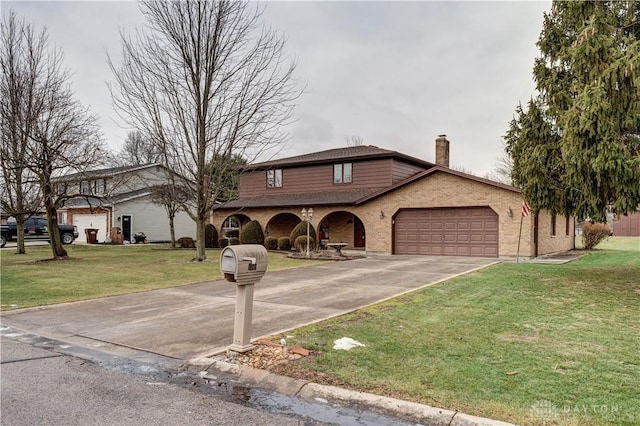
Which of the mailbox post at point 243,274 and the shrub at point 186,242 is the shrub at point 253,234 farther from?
the mailbox post at point 243,274

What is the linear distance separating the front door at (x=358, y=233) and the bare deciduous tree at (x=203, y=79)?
35.0 ft

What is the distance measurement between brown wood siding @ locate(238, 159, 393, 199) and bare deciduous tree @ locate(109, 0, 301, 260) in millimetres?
9192

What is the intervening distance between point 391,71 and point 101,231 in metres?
26.4

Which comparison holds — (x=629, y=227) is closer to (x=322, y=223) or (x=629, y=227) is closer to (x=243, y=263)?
(x=322, y=223)

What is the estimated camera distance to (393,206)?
22438 millimetres

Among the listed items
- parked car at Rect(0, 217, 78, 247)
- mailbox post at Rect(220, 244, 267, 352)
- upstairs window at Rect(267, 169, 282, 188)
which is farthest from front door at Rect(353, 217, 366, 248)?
mailbox post at Rect(220, 244, 267, 352)

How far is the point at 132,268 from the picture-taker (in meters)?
16.3

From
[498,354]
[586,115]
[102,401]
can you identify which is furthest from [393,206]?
[102,401]

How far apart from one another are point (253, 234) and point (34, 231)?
1849cm

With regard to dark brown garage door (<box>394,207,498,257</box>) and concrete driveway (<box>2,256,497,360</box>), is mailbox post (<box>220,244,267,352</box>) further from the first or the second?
dark brown garage door (<box>394,207,498,257</box>)

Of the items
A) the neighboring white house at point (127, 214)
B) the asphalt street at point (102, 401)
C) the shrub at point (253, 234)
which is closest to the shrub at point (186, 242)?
the shrub at point (253, 234)

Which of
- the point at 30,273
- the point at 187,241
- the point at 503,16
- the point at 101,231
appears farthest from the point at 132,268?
the point at 101,231

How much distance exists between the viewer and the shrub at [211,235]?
29.7m

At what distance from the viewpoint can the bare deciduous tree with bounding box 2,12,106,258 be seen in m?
18.2
